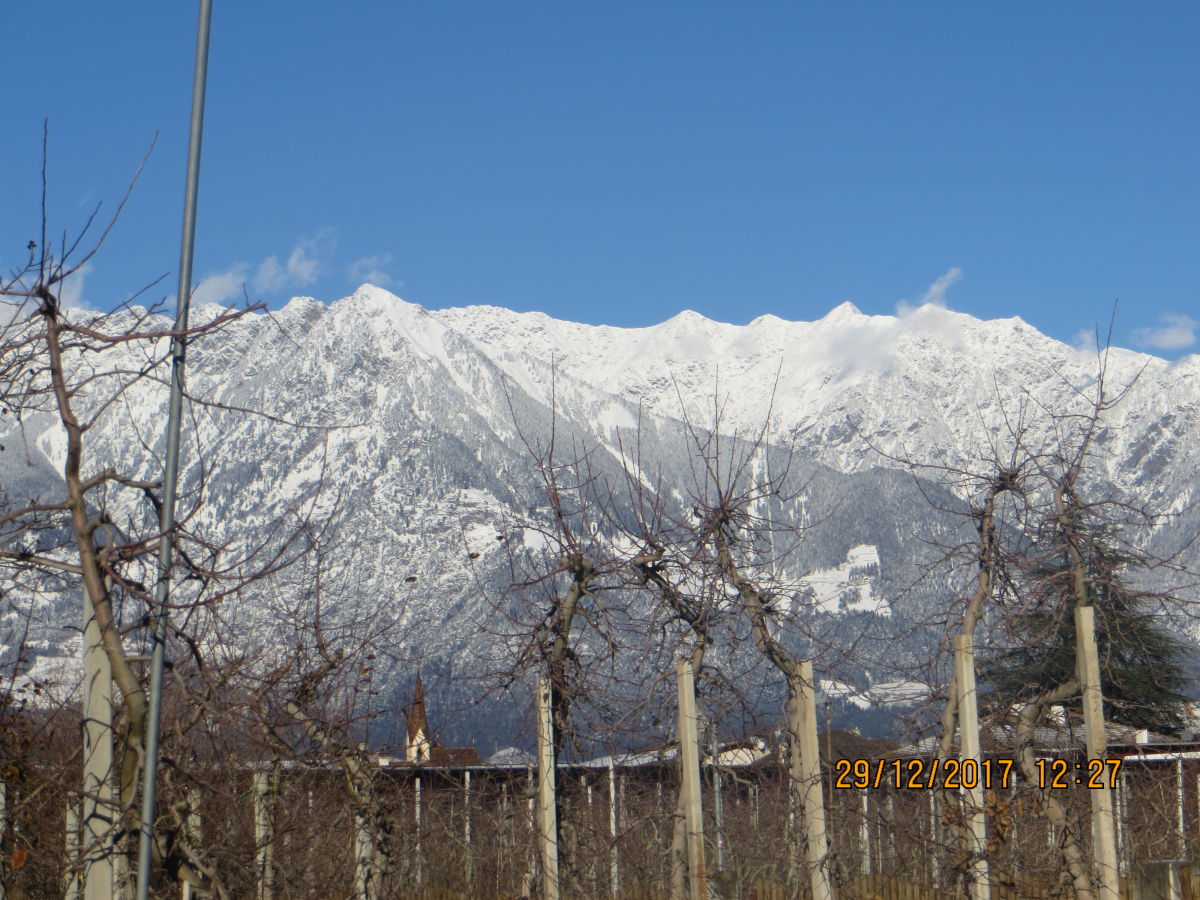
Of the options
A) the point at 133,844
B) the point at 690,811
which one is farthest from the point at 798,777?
the point at 133,844

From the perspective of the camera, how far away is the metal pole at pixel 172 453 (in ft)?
18.3

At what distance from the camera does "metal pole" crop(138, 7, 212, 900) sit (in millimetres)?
5570

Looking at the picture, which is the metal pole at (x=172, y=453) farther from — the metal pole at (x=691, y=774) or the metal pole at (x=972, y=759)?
the metal pole at (x=972, y=759)

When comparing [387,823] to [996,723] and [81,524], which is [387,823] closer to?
[996,723]

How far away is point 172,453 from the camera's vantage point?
5.95 metres

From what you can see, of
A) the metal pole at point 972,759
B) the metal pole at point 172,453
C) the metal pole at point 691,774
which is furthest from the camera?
the metal pole at point 972,759

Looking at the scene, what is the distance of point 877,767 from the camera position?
12.5 m

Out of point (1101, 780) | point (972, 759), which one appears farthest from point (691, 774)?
point (1101, 780)
